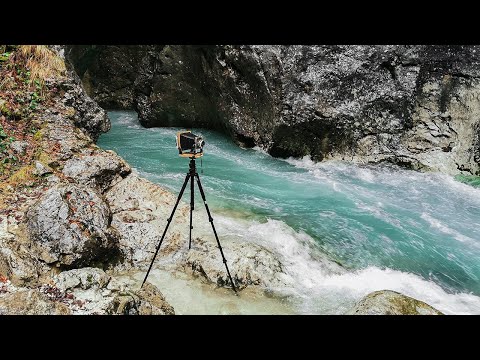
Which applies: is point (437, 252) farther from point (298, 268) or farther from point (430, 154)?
point (430, 154)

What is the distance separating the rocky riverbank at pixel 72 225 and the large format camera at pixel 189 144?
5.47 feet

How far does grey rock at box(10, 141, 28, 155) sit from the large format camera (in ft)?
10.9

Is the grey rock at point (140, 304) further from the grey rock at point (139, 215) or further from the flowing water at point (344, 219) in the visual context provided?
the flowing water at point (344, 219)

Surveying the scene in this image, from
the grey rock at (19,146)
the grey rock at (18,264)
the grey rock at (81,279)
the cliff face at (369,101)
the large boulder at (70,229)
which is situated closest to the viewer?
the grey rock at (18,264)

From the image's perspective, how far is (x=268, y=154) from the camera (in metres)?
10.3

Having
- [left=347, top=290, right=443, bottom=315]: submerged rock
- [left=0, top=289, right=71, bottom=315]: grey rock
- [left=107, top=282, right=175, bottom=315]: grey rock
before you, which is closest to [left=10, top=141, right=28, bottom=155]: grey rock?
[left=0, top=289, right=71, bottom=315]: grey rock

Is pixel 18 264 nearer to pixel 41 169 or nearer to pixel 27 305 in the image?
pixel 27 305

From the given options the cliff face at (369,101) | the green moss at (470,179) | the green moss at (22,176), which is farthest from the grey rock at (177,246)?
the green moss at (470,179)

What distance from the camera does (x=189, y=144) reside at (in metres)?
3.94

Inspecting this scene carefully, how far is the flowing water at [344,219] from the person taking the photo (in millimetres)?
4941

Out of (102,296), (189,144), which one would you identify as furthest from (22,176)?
(189,144)

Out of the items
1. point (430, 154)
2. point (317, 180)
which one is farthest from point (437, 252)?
point (430, 154)

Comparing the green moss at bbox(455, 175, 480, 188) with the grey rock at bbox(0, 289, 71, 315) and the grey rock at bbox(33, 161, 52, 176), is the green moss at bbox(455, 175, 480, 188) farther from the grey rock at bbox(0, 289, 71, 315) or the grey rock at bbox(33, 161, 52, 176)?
the grey rock at bbox(33, 161, 52, 176)
